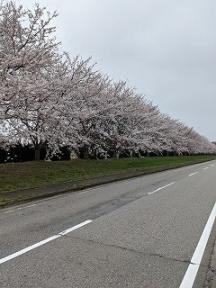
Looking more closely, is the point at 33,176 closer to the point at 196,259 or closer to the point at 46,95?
the point at 46,95

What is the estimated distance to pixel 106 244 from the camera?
7.12 meters

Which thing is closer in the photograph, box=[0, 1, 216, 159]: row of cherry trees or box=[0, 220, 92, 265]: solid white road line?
box=[0, 220, 92, 265]: solid white road line

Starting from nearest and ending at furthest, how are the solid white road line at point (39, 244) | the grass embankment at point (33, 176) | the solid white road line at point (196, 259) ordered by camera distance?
1. the solid white road line at point (196, 259)
2. the solid white road line at point (39, 244)
3. the grass embankment at point (33, 176)

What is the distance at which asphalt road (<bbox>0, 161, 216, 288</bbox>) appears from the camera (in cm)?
527

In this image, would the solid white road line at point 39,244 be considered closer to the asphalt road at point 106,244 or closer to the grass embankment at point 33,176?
the asphalt road at point 106,244

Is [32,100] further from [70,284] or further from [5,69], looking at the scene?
[70,284]

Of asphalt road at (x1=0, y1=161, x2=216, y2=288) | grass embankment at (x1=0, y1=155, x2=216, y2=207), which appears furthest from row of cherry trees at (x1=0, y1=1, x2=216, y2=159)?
asphalt road at (x1=0, y1=161, x2=216, y2=288)

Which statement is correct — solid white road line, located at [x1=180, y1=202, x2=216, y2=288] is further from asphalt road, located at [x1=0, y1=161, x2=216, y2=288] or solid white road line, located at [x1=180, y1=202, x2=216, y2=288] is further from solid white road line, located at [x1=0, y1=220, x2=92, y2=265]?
solid white road line, located at [x1=0, y1=220, x2=92, y2=265]

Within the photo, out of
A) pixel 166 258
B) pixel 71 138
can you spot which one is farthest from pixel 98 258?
pixel 71 138

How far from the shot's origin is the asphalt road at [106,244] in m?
5.27

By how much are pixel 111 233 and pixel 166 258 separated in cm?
195

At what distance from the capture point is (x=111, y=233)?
805cm

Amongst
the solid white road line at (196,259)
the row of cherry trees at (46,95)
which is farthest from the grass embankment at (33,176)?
the solid white road line at (196,259)

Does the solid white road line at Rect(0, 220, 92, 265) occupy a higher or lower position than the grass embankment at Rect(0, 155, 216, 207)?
lower
